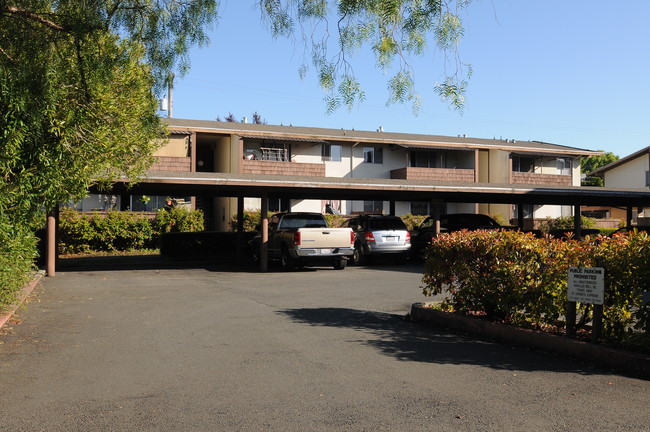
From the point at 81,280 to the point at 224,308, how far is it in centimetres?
727

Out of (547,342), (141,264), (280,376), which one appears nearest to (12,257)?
(280,376)

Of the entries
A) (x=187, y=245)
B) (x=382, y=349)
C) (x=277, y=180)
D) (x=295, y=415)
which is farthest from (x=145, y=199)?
(x=295, y=415)

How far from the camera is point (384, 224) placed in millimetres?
23094

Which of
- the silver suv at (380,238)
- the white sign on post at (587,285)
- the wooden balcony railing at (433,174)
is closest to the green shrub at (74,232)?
the silver suv at (380,238)

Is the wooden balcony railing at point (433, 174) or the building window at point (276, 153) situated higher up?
the building window at point (276, 153)

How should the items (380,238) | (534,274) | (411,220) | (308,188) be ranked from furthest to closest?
1. (411,220)
2. (380,238)
3. (308,188)
4. (534,274)

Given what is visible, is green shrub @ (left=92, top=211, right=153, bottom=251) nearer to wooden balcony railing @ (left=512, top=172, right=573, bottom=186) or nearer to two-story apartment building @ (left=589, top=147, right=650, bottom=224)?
wooden balcony railing @ (left=512, top=172, right=573, bottom=186)

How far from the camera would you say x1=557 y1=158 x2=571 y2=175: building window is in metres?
43.3

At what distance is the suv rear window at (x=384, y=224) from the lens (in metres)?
22.9

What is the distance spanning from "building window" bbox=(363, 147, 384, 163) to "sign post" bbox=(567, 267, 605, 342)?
31.4m

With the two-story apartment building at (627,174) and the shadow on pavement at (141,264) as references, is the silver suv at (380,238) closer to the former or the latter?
the shadow on pavement at (141,264)

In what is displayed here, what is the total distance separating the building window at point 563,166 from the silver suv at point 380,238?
24.2 meters

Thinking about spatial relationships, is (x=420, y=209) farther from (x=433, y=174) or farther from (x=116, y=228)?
(x=116, y=228)

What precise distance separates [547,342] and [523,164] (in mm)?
37343
